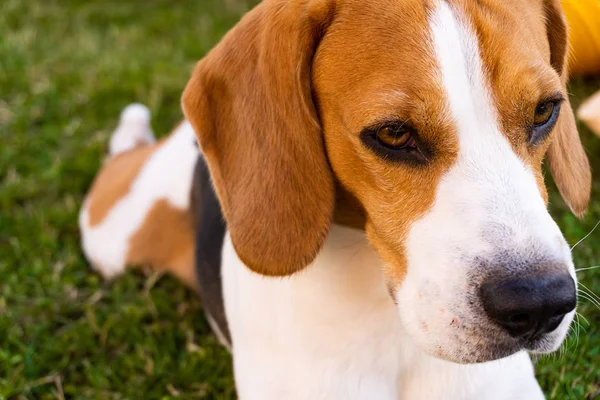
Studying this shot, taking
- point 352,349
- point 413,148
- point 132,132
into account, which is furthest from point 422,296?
point 132,132

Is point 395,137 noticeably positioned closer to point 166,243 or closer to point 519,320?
point 519,320

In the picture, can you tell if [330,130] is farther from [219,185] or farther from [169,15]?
[169,15]

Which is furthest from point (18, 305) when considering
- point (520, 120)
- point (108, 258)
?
point (520, 120)

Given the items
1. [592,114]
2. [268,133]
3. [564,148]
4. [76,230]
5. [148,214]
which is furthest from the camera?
[76,230]

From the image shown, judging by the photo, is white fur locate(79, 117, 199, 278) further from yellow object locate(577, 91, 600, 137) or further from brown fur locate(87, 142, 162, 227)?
yellow object locate(577, 91, 600, 137)

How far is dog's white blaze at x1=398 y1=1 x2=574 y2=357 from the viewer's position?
6.84 ft

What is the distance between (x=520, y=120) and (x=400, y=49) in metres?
0.39

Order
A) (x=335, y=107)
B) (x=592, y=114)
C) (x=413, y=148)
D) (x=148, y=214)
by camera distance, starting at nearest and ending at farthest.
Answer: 1. (x=413, y=148)
2. (x=335, y=107)
3. (x=148, y=214)
4. (x=592, y=114)

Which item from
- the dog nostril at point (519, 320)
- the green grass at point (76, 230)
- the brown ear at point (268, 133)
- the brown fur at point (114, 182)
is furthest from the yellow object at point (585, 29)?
the dog nostril at point (519, 320)

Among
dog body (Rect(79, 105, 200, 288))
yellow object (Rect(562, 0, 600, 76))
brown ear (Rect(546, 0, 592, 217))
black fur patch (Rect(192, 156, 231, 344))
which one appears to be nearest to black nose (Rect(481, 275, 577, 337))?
brown ear (Rect(546, 0, 592, 217))

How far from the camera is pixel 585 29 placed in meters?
5.11

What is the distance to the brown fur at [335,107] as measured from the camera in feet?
7.29

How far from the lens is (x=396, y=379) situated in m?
2.75

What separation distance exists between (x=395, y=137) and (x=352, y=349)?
31.6 inches
